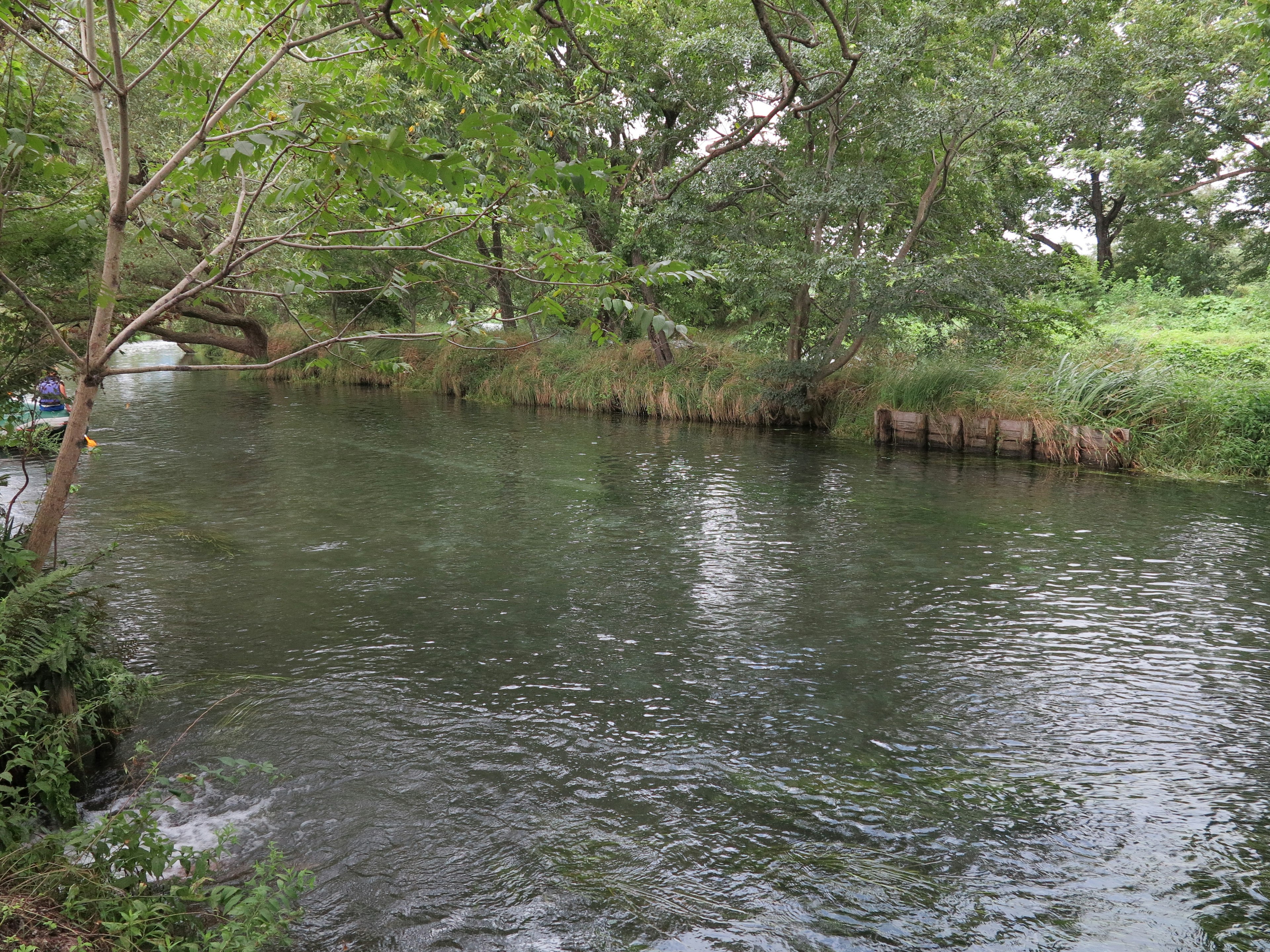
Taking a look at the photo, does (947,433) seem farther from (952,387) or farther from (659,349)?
(659,349)

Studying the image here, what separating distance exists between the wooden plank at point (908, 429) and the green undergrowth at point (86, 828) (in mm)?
15689

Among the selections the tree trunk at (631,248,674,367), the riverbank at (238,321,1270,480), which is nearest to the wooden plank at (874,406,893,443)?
the riverbank at (238,321,1270,480)

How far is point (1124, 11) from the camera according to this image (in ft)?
81.8

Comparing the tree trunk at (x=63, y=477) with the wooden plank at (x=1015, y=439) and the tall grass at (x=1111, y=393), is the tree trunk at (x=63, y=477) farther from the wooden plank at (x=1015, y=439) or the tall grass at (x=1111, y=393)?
the tall grass at (x=1111, y=393)

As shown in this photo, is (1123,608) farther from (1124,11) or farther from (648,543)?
(1124,11)

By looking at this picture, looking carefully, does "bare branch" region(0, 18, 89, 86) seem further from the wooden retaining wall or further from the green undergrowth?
the wooden retaining wall

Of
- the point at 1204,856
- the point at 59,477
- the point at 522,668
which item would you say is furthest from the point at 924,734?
the point at 59,477

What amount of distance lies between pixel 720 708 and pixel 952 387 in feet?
45.1

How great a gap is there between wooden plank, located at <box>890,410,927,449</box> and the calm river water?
5.31 m

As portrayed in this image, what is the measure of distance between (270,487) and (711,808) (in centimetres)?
1023

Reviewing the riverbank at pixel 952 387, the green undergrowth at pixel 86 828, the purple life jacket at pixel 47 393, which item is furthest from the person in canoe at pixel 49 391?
the riverbank at pixel 952 387

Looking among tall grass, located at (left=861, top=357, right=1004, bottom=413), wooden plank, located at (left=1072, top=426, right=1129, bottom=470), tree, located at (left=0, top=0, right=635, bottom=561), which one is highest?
tree, located at (left=0, top=0, right=635, bottom=561)

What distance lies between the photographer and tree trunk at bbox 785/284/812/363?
2025 centimetres

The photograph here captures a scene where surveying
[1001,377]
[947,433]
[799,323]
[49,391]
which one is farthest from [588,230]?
[49,391]
